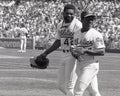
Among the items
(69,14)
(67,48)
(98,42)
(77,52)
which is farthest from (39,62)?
(98,42)

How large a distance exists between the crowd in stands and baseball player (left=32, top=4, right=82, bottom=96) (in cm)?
3029

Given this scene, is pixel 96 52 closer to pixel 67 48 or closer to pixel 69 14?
pixel 67 48

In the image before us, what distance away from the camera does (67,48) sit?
884 cm

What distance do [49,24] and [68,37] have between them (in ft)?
116

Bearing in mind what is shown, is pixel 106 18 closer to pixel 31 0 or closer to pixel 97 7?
pixel 97 7

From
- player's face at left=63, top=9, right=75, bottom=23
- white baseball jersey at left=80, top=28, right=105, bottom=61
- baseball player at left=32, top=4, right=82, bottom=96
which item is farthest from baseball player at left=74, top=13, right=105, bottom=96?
player's face at left=63, top=9, right=75, bottom=23

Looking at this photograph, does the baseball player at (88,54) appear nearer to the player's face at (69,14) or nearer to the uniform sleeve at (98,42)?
the uniform sleeve at (98,42)

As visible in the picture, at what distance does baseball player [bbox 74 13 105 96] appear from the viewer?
7.95 m

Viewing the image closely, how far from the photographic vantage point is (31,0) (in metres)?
49.8

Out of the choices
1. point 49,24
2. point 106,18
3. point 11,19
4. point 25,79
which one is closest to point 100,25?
point 106,18

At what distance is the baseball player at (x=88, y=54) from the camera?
26.1 ft

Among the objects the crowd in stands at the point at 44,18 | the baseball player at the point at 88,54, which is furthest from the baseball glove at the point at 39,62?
the crowd in stands at the point at 44,18

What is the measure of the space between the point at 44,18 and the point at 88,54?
3766cm

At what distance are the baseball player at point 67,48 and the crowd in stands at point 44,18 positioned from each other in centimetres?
3029
